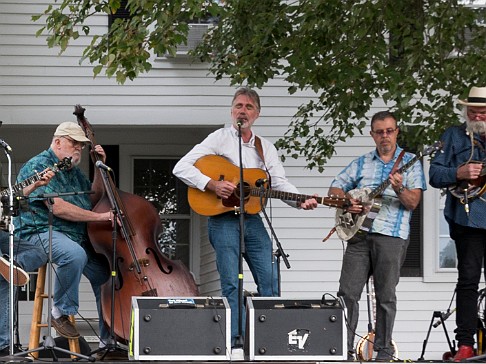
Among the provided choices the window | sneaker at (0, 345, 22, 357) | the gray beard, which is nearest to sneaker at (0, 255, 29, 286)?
sneaker at (0, 345, 22, 357)

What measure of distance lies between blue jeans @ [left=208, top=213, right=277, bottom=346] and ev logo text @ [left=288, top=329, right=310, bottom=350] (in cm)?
76

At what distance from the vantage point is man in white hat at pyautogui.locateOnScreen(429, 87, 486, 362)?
8.97 meters

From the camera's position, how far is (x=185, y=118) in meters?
15.1

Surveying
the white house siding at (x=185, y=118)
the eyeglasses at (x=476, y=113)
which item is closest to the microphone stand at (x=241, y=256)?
the eyeglasses at (x=476, y=113)

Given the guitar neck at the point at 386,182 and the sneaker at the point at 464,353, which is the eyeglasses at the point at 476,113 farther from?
the sneaker at the point at 464,353

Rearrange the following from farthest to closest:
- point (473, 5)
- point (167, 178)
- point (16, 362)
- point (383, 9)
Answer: point (167, 178) < point (473, 5) < point (383, 9) < point (16, 362)

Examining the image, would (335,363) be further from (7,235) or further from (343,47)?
(343,47)

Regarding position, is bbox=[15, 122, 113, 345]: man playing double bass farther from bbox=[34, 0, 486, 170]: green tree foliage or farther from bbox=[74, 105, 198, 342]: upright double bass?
bbox=[34, 0, 486, 170]: green tree foliage

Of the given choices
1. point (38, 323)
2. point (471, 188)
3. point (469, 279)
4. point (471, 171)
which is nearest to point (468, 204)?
point (471, 188)

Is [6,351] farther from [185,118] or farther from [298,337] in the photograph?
[185,118]

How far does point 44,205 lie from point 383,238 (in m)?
2.67

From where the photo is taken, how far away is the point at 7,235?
932cm

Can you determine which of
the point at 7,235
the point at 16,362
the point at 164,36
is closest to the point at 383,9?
the point at 164,36

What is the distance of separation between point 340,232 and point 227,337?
174 cm
